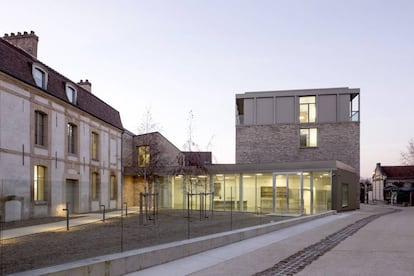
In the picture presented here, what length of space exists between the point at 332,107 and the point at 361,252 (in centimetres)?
3138

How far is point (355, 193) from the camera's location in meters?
41.2

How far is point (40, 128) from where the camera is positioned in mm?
24453

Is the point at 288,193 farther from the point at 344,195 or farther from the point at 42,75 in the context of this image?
the point at 42,75

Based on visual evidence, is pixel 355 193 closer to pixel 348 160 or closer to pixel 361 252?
pixel 348 160

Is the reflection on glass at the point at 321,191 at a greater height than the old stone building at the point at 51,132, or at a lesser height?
lesser

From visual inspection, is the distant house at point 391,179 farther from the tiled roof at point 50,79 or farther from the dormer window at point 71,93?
the dormer window at point 71,93

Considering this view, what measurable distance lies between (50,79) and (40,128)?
3.11 metres

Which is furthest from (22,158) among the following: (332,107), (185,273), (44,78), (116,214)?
(332,107)

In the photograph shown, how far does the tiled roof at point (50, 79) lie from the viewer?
2109cm

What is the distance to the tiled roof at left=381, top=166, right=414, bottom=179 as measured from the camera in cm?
7261

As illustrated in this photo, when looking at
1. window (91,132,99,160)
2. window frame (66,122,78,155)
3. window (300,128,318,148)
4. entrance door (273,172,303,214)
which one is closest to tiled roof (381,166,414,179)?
window (300,128,318,148)

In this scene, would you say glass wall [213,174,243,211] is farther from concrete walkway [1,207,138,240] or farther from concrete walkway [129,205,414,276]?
concrete walkway [1,207,138,240]

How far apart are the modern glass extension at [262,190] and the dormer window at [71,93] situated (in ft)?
25.1

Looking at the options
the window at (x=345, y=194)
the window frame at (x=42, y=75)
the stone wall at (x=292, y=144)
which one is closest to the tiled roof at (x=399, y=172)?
the stone wall at (x=292, y=144)
